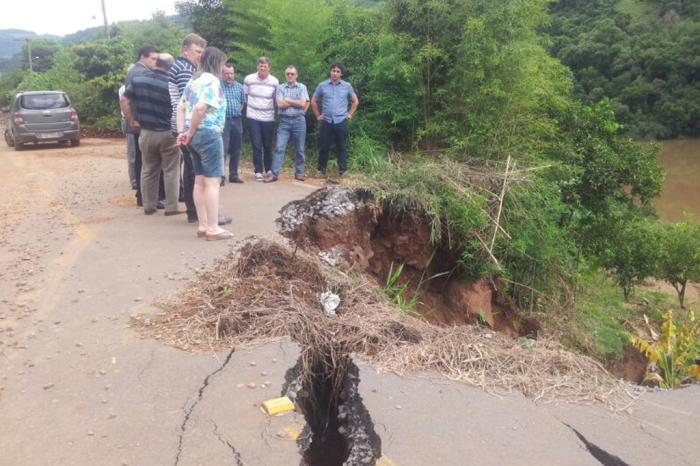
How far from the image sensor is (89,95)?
68.3ft

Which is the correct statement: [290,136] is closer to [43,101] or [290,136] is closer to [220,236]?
[220,236]

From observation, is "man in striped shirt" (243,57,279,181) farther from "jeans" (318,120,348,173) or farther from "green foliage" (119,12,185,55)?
"green foliage" (119,12,185,55)

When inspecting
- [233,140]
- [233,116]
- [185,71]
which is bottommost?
[233,140]

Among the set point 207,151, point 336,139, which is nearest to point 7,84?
point 336,139

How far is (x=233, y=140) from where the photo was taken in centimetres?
915

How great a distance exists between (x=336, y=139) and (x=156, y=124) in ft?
11.1

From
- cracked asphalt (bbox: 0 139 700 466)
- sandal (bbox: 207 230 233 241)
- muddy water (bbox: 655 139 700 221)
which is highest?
sandal (bbox: 207 230 233 241)

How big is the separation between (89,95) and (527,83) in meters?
16.8

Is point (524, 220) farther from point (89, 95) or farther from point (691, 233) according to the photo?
point (89, 95)

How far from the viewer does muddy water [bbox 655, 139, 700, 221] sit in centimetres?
2583

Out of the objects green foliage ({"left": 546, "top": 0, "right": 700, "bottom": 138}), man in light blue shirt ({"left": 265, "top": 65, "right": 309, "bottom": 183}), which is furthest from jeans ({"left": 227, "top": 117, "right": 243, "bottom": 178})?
green foliage ({"left": 546, "top": 0, "right": 700, "bottom": 138})

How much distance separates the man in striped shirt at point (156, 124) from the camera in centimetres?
679

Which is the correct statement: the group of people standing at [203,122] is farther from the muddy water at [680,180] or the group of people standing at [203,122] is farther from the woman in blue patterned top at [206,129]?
the muddy water at [680,180]

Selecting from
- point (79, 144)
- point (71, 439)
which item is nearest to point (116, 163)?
point (79, 144)
